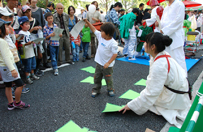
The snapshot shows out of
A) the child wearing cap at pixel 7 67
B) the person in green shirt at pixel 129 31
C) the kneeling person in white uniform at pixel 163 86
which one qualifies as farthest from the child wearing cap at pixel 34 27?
the person in green shirt at pixel 129 31

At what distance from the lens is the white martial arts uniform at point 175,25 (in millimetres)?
2918

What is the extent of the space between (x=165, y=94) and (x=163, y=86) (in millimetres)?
185

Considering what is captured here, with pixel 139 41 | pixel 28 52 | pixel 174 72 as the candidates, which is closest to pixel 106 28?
pixel 174 72

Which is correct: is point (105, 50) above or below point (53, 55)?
above

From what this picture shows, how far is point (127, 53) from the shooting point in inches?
238

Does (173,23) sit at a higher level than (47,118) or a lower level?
higher

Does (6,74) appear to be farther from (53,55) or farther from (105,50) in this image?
(53,55)

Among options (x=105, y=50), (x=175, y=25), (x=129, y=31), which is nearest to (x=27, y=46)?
(x=105, y=50)

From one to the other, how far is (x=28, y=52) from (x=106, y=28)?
1919 millimetres

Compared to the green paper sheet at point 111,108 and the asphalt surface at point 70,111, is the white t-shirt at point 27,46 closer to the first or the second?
the asphalt surface at point 70,111

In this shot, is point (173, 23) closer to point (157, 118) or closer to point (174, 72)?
point (174, 72)

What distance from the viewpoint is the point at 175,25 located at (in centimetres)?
298

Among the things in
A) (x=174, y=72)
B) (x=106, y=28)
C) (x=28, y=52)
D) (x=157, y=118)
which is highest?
(x=106, y=28)

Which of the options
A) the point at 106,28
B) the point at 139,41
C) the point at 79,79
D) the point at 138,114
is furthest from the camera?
the point at 139,41
